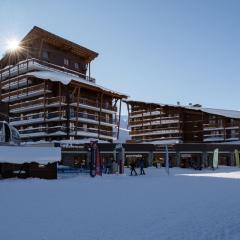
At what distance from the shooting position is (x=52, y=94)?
50.4 meters

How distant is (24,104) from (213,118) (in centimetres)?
3063

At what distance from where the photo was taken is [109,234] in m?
6.99

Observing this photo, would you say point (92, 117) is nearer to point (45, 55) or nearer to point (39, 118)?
point (39, 118)

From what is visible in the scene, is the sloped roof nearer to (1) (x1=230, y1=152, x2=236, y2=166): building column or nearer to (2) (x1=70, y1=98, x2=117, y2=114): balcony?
(2) (x1=70, y1=98, x2=117, y2=114): balcony

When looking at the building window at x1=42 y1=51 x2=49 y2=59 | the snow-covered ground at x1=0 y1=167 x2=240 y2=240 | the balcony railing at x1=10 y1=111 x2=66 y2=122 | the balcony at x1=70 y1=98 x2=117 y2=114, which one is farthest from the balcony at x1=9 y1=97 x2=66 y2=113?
the snow-covered ground at x1=0 y1=167 x2=240 y2=240

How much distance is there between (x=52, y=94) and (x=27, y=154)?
Result: 90.3 feet

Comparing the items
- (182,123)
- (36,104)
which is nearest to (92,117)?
(36,104)

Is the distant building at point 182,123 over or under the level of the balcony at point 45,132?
over

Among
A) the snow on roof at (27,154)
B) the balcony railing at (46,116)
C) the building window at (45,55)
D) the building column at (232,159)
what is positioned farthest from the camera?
the building column at (232,159)

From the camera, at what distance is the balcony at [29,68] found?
164ft

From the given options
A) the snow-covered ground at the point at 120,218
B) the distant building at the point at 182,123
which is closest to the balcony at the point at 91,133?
the distant building at the point at 182,123

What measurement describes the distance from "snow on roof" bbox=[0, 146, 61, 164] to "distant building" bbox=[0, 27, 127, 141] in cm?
2169

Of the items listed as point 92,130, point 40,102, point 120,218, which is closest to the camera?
point 120,218

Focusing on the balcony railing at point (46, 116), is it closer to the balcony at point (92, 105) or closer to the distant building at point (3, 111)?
the balcony at point (92, 105)
